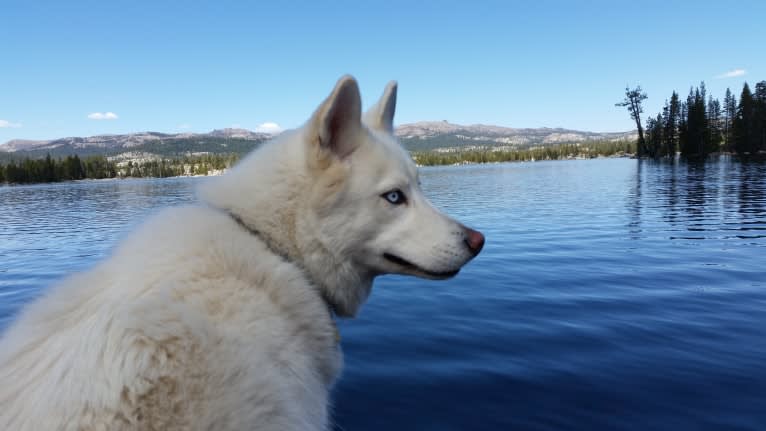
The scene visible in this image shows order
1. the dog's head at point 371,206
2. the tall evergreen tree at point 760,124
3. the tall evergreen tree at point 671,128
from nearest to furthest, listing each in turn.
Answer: the dog's head at point 371,206
the tall evergreen tree at point 760,124
the tall evergreen tree at point 671,128

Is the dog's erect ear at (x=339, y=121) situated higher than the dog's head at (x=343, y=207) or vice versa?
the dog's erect ear at (x=339, y=121)

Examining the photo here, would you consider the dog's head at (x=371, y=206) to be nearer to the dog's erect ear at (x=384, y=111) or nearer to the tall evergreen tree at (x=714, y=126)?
the dog's erect ear at (x=384, y=111)

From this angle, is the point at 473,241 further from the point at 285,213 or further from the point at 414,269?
the point at 285,213

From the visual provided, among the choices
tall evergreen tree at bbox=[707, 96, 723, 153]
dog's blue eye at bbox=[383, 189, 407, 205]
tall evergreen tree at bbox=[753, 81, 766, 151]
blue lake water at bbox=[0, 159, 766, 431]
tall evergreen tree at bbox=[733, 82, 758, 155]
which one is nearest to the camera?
dog's blue eye at bbox=[383, 189, 407, 205]

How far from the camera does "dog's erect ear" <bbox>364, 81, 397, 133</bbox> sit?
420cm

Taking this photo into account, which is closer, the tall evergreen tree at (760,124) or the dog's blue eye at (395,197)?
the dog's blue eye at (395,197)

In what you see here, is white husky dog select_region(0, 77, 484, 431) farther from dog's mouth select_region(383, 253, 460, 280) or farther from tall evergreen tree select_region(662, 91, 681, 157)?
tall evergreen tree select_region(662, 91, 681, 157)

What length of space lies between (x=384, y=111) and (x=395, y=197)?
1.14 metres

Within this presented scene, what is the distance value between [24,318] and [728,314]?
32.9 feet

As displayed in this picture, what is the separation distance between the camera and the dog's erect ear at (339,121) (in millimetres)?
3008

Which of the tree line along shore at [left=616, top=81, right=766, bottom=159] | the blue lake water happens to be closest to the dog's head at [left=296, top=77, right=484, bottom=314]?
the blue lake water

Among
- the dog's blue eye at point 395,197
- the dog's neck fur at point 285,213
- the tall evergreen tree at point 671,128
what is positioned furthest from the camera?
the tall evergreen tree at point 671,128

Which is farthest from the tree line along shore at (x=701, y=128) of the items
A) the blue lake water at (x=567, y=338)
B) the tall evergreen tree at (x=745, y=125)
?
the blue lake water at (x=567, y=338)

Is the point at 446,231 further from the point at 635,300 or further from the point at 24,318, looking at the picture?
the point at 635,300
